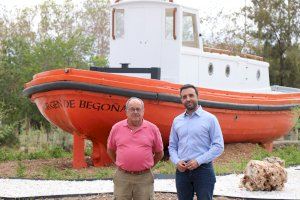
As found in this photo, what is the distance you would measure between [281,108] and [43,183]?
7240 millimetres

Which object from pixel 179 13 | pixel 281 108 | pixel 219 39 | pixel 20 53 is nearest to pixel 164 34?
pixel 179 13

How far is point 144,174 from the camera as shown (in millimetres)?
5645

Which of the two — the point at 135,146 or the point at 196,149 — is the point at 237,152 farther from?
the point at 135,146

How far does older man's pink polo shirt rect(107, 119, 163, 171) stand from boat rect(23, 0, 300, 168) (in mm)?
5534

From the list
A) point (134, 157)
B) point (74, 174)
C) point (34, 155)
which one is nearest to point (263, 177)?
point (74, 174)

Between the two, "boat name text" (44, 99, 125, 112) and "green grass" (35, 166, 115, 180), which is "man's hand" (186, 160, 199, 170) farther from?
"boat name text" (44, 99, 125, 112)

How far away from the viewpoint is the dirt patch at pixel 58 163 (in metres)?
11.4

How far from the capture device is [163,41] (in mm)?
13336

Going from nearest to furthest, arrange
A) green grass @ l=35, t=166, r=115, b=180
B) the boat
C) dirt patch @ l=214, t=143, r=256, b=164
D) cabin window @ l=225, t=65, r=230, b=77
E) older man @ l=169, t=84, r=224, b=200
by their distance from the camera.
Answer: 1. older man @ l=169, t=84, r=224, b=200
2. green grass @ l=35, t=166, r=115, b=180
3. the boat
4. dirt patch @ l=214, t=143, r=256, b=164
5. cabin window @ l=225, t=65, r=230, b=77

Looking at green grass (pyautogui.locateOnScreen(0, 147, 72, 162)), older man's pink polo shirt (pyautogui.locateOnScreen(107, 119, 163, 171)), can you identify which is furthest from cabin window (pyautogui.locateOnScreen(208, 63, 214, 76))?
older man's pink polo shirt (pyautogui.locateOnScreen(107, 119, 163, 171))

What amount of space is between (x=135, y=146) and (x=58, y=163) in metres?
7.87

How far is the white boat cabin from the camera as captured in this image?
13.3 m

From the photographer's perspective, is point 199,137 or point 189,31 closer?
point 199,137

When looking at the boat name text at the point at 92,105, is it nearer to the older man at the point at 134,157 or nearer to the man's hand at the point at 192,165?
the older man at the point at 134,157
